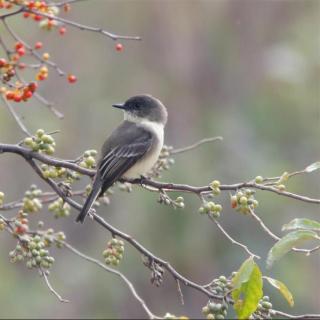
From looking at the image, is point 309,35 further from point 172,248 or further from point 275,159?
point 172,248

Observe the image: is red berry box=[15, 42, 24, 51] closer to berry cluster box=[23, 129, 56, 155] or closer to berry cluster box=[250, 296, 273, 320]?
berry cluster box=[23, 129, 56, 155]

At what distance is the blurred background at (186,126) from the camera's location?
6.74 meters

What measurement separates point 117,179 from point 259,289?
1686 mm

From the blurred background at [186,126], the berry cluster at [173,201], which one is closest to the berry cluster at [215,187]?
the berry cluster at [173,201]

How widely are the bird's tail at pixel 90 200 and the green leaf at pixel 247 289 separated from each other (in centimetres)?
100

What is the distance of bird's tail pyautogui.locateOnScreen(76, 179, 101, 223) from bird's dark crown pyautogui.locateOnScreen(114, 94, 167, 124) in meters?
1.26

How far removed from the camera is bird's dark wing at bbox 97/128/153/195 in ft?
13.8

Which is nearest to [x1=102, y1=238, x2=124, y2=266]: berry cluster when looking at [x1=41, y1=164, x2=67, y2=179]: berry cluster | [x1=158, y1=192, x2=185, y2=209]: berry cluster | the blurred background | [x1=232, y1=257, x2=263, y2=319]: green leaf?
[x1=158, y1=192, x2=185, y2=209]: berry cluster

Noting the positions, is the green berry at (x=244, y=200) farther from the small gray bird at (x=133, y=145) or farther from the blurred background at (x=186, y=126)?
the blurred background at (x=186, y=126)

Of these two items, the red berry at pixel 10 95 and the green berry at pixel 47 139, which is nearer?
the green berry at pixel 47 139

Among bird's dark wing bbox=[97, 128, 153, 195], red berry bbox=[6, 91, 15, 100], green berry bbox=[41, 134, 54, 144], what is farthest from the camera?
bird's dark wing bbox=[97, 128, 153, 195]

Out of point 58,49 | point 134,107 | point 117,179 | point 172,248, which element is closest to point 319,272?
point 172,248

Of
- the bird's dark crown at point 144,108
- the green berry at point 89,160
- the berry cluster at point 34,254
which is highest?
the bird's dark crown at point 144,108

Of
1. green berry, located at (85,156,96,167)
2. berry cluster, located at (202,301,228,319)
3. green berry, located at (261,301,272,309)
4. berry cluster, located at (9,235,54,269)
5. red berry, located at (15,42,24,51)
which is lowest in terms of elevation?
berry cluster, located at (202,301,228,319)
